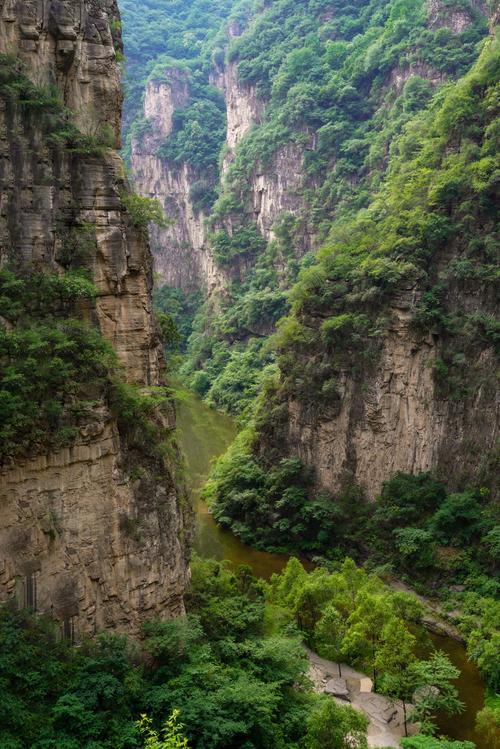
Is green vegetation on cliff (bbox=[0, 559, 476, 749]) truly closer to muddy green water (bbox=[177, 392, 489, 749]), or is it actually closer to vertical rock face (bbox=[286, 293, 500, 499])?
muddy green water (bbox=[177, 392, 489, 749])

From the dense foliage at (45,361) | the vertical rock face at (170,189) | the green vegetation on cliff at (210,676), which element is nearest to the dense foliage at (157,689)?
the green vegetation on cliff at (210,676)

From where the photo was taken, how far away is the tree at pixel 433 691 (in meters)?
18.6

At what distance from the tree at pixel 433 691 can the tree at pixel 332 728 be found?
3052 millimetres

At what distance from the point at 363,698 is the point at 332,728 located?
5.38 metres

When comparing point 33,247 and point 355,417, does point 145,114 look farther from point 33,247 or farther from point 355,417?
point 33,247

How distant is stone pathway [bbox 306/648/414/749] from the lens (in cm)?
1883

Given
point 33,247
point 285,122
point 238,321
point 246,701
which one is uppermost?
point 285,122

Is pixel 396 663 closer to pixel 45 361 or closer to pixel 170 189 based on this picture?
pixel 45 361

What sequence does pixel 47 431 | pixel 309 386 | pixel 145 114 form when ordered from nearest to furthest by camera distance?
pixel 47 431, pixel 309 386, pixel 145 114

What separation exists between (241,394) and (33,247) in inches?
1628

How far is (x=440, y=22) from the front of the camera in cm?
5284

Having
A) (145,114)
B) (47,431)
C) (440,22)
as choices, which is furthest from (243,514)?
(145,114)

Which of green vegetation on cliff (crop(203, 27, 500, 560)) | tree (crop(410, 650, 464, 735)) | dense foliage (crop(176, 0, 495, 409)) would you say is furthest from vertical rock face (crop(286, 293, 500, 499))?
tree (crop(410, 650, 464, 735))

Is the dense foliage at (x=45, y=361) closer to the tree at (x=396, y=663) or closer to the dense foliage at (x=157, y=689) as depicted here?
the dense foliage at (x=157, y=689)
